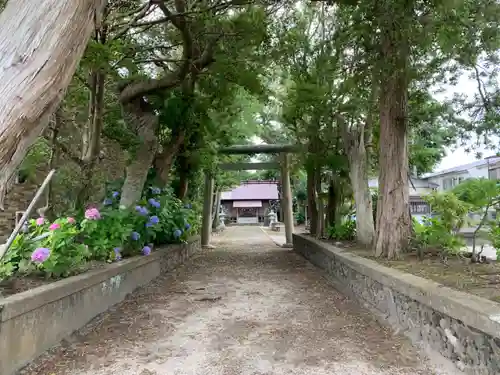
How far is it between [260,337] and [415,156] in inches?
319

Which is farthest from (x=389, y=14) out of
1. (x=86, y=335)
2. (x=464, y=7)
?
(x=86, y=335)

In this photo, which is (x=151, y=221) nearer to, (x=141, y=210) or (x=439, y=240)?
(x=141, y=210)

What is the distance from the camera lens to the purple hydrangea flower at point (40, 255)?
4.00 m

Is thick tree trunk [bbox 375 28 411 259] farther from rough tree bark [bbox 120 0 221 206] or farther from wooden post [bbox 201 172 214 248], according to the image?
wooden post [bbox 201 172 214 248]

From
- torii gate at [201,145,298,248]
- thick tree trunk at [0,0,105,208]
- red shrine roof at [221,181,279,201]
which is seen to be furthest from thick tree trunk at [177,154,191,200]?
red shrine roof at [221,181,279,201]

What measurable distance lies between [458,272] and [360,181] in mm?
4455

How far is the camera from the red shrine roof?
41094 mm

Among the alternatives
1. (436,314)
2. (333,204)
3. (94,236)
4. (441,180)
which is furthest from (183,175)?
(441,180)

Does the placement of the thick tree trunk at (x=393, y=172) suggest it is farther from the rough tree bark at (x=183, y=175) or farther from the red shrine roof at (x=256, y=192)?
the red shrine roof at (x=256, y=192)

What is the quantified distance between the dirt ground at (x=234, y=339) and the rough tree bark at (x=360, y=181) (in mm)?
2483

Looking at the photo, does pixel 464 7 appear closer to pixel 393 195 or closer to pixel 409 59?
pixel 409 59

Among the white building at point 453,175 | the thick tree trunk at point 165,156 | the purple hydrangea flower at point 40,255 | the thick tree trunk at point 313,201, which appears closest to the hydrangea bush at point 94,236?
the purple hydrangea flower at point 40,255

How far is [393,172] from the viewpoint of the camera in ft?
21.2

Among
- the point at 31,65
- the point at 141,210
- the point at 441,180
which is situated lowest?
the point at 141,210
